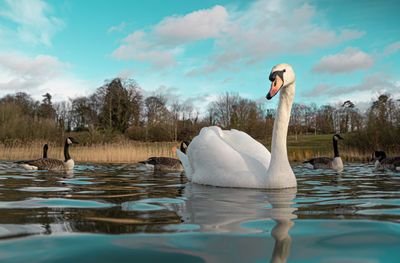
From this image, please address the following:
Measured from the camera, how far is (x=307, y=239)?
213cm

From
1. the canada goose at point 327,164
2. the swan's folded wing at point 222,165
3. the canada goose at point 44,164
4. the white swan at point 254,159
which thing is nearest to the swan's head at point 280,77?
the white swan at point 254,159

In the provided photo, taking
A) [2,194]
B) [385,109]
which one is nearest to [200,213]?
[2,194]

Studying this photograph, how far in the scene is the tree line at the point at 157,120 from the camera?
746 inches

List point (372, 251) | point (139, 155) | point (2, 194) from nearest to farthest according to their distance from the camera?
point (372, 251) < point (2, 194) < point (139, 155)

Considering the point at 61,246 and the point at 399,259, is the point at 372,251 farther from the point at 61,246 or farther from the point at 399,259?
the point at 61,246

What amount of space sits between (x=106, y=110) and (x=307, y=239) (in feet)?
147

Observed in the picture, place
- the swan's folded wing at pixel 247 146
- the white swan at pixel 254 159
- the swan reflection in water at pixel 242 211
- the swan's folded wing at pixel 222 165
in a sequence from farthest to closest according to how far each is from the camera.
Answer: the swan's folded wing at pixel 247 146
the swan's folded wing at pixel 222 165
the white swan at pixel 254 159
the swan reflection in water at pixel 242 211

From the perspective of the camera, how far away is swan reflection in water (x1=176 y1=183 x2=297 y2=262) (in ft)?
7.55

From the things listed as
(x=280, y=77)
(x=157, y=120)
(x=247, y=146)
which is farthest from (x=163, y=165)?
(x=157, y=120)

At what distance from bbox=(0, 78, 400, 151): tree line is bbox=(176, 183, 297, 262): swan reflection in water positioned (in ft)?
52.1

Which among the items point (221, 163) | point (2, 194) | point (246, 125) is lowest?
point (2, 194)

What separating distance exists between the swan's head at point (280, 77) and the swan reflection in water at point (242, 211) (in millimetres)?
1311

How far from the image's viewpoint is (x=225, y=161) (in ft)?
17.1

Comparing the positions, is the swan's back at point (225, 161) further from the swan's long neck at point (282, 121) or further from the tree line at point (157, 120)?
the tree line at point (157, 120)
